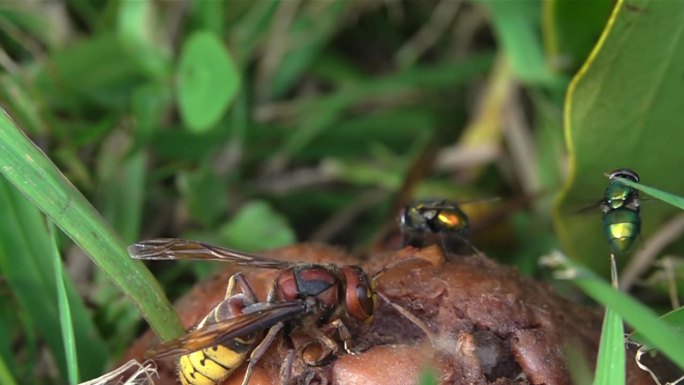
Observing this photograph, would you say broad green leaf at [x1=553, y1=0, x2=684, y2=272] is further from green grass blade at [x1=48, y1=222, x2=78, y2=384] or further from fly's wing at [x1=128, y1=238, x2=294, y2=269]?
green grass blade at [x1=48, y1=222, x2=78, y2=384]

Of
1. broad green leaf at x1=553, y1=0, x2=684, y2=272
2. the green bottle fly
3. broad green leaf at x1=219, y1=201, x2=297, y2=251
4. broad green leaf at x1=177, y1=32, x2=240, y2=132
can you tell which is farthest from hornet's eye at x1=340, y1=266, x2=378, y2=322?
broad green leaf at x1=177, y1=32, x2=240, y2=132

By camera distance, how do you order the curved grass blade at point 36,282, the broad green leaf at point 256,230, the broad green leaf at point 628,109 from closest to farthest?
the broad green leaf at point 628,109, the curved grass blade at point 36,282, the broad green leaf at point 256,230

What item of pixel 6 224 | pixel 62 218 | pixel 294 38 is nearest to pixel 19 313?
pixel 6 224

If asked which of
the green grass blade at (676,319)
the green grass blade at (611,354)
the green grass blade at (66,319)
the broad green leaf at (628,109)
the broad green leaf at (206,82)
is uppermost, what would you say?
the broad green leaf at (206,82)

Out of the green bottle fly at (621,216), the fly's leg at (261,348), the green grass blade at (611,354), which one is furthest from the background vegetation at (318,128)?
the green grass blade at (611,354)

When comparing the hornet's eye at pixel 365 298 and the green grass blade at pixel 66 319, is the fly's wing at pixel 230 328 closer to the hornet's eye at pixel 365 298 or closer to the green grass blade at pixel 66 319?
the hornet's eye at pixel 365 298

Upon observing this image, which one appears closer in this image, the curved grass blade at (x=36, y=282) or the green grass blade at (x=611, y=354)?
the green grass blade at (x=611, y=354)

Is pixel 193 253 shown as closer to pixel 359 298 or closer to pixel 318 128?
pixel 359 298
